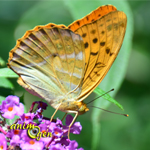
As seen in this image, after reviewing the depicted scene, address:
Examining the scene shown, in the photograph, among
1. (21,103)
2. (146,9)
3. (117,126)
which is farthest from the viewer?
(117,126)

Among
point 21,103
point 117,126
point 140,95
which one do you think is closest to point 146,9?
point 140,95

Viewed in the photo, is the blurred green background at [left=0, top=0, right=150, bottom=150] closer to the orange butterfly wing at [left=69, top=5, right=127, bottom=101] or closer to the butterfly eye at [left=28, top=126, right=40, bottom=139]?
the orange butterfly wing at [left=69, top=5, right=127, bottom=101]

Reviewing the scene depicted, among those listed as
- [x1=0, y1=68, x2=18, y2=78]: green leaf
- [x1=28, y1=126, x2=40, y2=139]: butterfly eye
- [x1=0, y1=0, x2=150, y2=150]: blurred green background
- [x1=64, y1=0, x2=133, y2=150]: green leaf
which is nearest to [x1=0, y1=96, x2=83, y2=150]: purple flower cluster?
[x1=28, y1=126, x2=40, y2=139]: butterfly eye

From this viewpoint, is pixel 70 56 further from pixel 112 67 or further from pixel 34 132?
pixel 34 132

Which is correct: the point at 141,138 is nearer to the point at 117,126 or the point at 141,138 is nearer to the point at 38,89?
the point at 117,126

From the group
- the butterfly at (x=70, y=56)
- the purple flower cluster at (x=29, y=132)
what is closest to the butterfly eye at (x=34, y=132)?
the purple flower cluster at (x=29, y=132)

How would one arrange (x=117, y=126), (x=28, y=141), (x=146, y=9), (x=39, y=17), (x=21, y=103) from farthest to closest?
(x=117, y=126) → (x=146, y=9) → (x=39, y=17) → (x=21, y=103) → (x=28, y=141)
